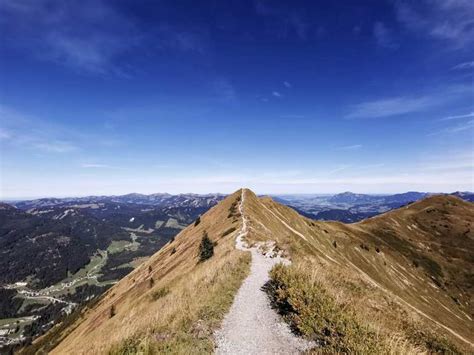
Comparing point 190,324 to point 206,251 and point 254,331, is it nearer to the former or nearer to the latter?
point 254,331

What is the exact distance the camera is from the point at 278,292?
16.4 meters

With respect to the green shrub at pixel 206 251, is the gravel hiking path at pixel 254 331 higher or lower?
higher

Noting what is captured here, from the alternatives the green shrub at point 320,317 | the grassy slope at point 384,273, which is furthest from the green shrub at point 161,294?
the green shrub at point 320,317

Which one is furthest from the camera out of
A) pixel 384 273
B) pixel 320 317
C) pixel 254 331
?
pixel 384 273

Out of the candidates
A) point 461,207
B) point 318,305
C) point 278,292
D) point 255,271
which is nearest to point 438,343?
point 318,305

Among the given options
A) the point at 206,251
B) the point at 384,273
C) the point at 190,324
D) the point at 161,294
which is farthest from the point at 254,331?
the point at 384,273

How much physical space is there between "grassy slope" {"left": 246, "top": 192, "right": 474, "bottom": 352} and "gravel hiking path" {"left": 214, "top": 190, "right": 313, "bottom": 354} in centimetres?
83

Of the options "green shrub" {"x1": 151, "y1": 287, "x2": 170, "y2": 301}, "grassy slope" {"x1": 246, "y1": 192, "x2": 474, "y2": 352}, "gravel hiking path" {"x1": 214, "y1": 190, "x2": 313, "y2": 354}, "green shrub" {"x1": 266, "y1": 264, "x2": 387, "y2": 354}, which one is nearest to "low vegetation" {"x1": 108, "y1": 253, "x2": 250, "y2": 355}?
"gravel hiking path" {"x1": 214, "y1": 190, "x2": 313, "y2": 354}

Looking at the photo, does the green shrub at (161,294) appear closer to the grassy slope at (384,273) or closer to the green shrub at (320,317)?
the grassy slope at (384,273)

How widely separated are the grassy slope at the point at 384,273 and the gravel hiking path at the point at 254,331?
829mm

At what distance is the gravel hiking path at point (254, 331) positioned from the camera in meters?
11.6

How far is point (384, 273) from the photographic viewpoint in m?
99.9

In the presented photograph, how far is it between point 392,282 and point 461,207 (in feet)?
467

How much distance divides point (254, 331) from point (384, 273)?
10305 cm
